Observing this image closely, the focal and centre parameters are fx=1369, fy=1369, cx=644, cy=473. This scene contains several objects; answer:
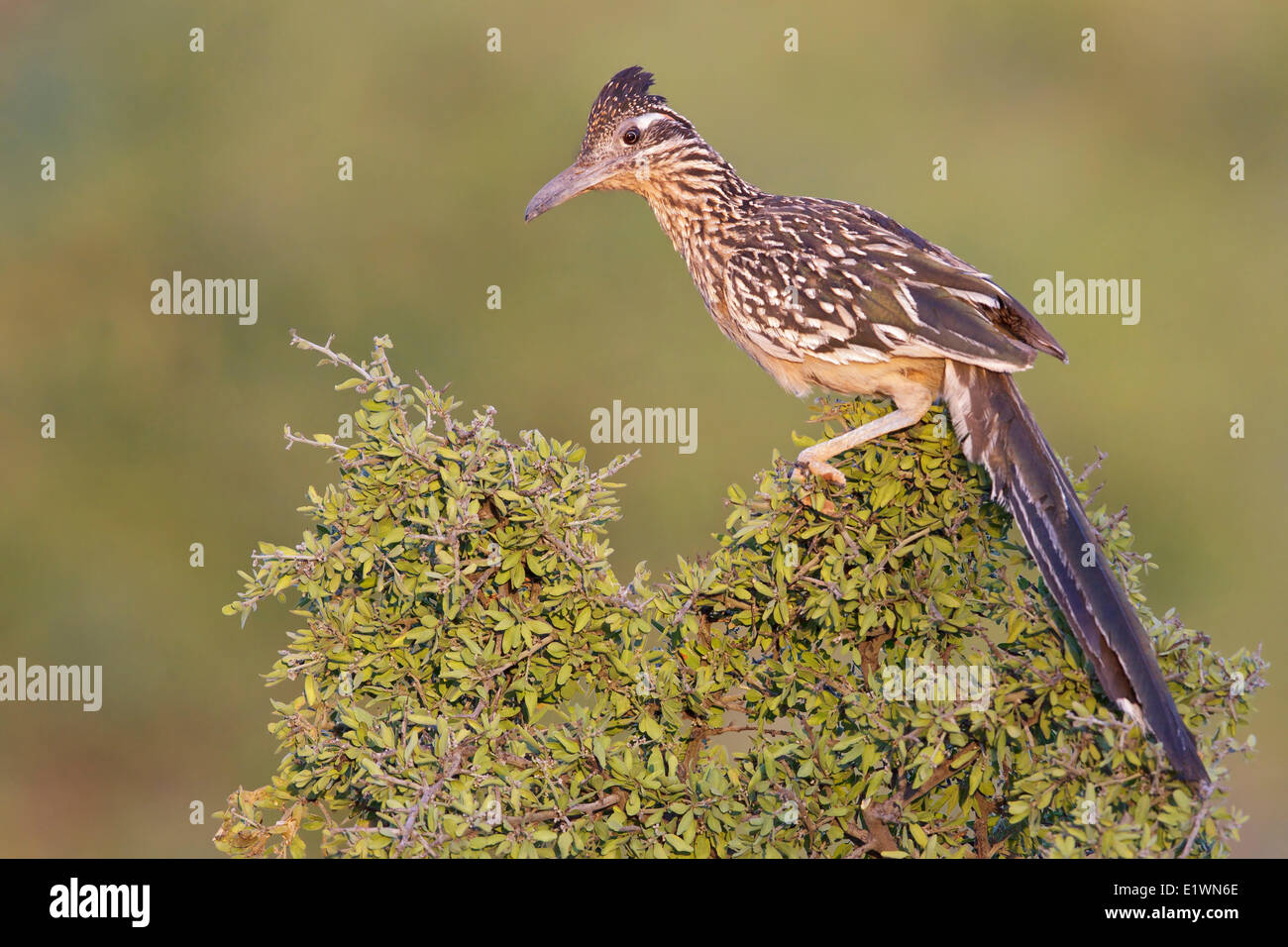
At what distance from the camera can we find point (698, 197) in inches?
202

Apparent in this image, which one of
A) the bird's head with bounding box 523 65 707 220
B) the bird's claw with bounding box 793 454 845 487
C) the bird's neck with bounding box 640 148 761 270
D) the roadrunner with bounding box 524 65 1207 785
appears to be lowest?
the bird's claw with bounding box 793 454 845 487

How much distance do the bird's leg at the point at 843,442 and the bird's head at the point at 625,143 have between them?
145cm

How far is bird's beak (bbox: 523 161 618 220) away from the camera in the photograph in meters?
4.91

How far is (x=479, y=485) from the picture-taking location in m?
3.73

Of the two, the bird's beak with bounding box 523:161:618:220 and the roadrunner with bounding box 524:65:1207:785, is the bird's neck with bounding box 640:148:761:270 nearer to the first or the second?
the roadrunner with bounding box 524:65:1207:785

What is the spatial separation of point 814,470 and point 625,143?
177 cm

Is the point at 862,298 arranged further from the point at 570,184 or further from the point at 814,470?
the point at 570,184

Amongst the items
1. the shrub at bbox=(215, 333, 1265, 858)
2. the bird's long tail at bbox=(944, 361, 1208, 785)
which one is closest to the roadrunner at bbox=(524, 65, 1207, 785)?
the bird's long tail at bbox=(944, 361, 1208, 785)

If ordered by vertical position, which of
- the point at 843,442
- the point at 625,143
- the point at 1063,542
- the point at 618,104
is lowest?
the point at 1063,542

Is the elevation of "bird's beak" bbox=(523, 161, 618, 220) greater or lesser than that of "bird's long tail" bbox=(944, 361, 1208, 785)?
greater

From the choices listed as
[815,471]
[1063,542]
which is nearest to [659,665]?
[815,471]

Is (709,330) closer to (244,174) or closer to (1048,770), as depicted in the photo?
(244,174)

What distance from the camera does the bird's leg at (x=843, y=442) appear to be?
12.7 ft

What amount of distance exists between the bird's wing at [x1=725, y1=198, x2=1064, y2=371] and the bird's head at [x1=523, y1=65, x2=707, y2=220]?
467 mm
